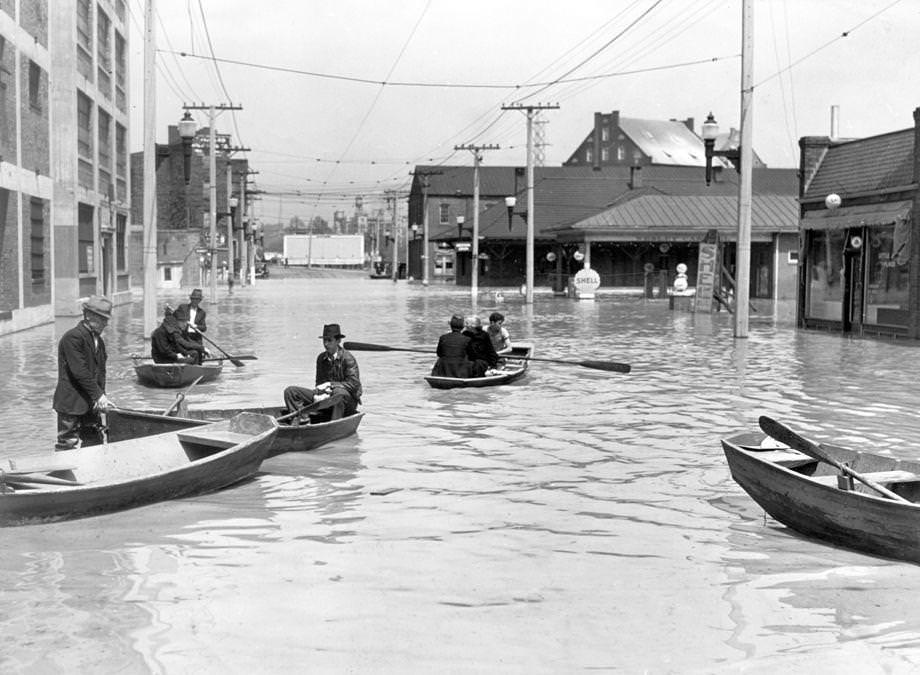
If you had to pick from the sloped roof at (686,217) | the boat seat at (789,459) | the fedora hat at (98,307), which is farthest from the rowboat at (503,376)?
the sloped roof at (686,217)

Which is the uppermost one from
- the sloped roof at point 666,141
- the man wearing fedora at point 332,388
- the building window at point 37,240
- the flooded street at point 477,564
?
the sloped roof at point 666,141

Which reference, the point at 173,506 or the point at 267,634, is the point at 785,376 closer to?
the point at 173,506

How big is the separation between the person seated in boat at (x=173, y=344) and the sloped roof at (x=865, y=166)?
18.8 metres

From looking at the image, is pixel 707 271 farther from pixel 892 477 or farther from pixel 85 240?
pixel 892 477

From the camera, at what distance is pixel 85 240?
4225 centimetres

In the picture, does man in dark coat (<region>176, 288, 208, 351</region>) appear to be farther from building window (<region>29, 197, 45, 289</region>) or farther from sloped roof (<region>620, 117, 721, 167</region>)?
sloped roof (<region>620, 117, 721, 167</region>)

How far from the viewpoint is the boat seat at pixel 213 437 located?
11.0m

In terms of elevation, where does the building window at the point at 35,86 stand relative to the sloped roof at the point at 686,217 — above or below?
above

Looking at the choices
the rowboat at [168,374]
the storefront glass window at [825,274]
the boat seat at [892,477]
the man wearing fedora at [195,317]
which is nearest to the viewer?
the boat seat at [892,477]

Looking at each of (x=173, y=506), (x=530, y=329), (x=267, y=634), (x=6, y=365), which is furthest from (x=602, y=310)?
(x=267, y=634)

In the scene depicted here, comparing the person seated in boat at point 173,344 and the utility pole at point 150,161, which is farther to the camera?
the utility pole at point 150,161

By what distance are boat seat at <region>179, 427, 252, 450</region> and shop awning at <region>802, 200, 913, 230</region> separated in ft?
74.3

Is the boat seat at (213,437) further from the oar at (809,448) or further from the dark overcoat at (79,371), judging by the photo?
the oar at (809,448)

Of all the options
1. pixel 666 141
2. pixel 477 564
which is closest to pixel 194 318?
pixel 477 564
